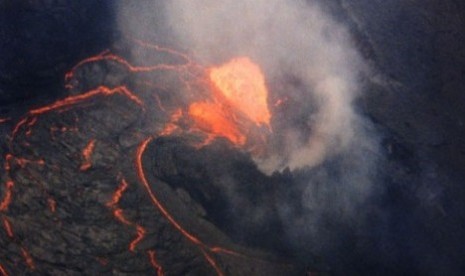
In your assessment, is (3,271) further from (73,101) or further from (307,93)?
(307,93)

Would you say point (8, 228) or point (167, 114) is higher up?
point (167, 114)

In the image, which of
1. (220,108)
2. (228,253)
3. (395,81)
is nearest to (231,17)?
(220,108)

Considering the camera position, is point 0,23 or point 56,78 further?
point 56,78

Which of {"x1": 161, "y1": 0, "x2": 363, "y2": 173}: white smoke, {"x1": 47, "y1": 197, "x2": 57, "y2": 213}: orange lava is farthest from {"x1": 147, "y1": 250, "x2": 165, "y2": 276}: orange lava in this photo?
{"x1": 161, "y1": 0, "x2": 363, "y2": 173}: white smoke

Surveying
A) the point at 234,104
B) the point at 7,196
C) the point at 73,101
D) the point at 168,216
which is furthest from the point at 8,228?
the point at 234,104

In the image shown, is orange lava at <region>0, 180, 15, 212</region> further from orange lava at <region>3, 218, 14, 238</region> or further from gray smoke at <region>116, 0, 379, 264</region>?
gray smoke at <region>116, 0, 379, 264</region>

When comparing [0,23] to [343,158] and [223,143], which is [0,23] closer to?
[223,143]
